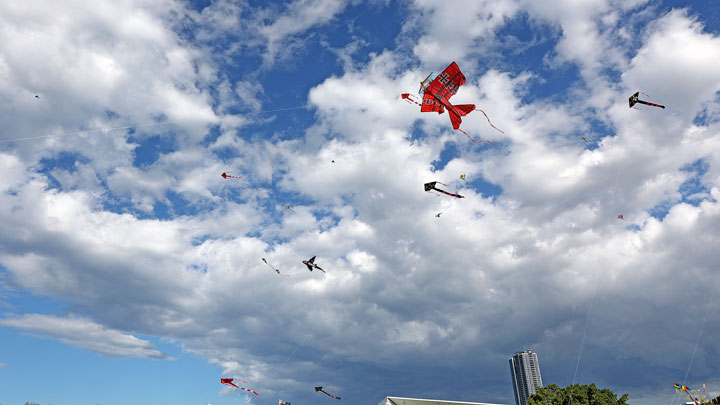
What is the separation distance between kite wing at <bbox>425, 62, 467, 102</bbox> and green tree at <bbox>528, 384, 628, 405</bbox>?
4698cm

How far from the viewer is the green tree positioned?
55188mm

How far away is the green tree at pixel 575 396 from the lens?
55188mm

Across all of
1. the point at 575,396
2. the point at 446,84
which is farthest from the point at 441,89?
the point at 575,396

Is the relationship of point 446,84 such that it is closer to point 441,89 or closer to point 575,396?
point 441,89

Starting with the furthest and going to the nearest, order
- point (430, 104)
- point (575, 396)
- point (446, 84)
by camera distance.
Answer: point (575, 396) < point (430, 104) < point (446, 84)

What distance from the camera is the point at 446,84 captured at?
3431 cm

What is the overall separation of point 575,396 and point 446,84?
48.5 meters

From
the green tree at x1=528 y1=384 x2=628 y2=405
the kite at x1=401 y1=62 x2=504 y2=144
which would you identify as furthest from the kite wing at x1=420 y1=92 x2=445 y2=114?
the green tree at x1=528 y1=384 x2=628 y2=405

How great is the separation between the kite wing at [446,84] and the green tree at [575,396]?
47.0 m

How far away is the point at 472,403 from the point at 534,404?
1000 cm

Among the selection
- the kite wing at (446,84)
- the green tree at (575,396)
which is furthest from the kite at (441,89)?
the green tree at (575,396)

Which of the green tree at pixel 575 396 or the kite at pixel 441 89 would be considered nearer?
the kite at pixel 441 89

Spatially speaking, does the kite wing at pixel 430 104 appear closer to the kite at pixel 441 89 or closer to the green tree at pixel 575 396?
the kite at pixel 441 89

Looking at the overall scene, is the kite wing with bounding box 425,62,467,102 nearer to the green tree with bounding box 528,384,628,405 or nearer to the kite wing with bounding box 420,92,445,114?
the kite wing with bounding box 420,92,445,114
